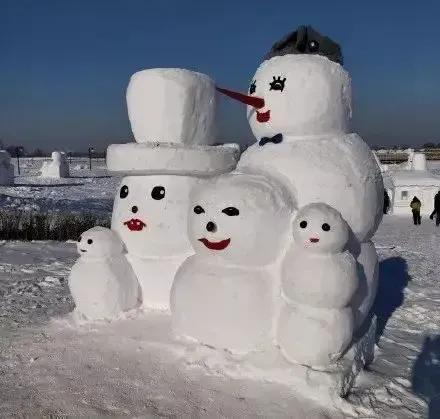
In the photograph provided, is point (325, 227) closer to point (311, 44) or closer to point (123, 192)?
point (311, 44)

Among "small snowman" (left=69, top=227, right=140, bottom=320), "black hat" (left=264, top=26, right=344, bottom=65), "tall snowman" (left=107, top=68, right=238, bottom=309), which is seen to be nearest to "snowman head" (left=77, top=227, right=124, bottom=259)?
"small snowman" (left=69, top=227, right=140, bottom=320)

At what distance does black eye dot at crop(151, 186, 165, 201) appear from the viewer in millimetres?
4793

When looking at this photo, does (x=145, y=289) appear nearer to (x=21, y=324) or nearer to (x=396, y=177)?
(x=21, y=324)

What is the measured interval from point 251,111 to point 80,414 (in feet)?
9.31

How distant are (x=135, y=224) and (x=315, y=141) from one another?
6.05 feet

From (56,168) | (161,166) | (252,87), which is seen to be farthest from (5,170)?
(252,87)

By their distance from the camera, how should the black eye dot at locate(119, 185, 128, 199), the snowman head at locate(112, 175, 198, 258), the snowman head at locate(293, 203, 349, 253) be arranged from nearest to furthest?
the snowman head at locate(293, 203, 349, 253), the snowman head at locate(112, 175, 198, 258), the black eye dot at locate(119, 185, 128, 199)

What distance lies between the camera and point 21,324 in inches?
196

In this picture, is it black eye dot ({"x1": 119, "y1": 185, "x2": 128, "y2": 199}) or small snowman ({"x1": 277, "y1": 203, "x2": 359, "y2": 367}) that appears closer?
small snowman ({"x1": 277, "y1": 203, "x2": 359, "y2": 367})

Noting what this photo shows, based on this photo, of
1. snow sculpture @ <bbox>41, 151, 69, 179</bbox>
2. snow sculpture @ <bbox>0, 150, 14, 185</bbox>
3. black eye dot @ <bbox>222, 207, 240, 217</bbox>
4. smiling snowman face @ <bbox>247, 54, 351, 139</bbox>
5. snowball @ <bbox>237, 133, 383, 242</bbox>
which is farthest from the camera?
snow sculpture @ <bbox>41, 151, 69, 179</bbox>

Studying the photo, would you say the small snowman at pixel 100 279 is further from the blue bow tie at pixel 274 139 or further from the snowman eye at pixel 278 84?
the snowman eye at pixel 278 84

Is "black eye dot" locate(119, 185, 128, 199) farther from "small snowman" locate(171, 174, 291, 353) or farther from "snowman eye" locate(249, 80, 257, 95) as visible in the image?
"snowman eye" locate(249, 80, 257, 95)

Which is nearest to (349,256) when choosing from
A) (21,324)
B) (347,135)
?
(347,135)

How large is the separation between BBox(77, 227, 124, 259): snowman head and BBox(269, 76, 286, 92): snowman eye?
80.3 inches
